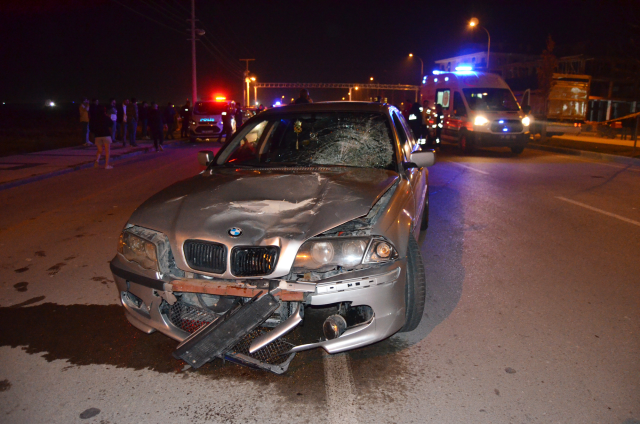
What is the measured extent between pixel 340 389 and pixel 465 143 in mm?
16774

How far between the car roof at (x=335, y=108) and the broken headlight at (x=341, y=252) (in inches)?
92.4

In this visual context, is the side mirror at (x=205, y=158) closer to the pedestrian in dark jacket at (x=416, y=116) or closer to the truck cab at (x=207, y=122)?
the pedestrian in dark jacket at (x=416, y=116)

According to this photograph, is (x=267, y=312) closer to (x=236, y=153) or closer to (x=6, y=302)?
(x=236, y=153)

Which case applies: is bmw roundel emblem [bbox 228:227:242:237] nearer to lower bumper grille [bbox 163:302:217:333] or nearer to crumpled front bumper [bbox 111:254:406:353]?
crumpled front bumper [bbox 111:254:406:353]

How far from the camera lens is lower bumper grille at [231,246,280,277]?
10.6 feet

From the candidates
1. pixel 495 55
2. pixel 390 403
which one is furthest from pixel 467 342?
pixel 495 55

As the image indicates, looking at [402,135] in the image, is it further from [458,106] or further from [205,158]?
[458,106]

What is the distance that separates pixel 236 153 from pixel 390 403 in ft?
10.0

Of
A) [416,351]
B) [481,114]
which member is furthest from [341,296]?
[481,114]

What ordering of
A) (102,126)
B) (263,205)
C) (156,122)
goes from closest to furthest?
(263,205), (102,126), (156,122)

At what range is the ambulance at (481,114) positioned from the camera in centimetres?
1806

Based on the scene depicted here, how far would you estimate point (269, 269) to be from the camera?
10.5 ft

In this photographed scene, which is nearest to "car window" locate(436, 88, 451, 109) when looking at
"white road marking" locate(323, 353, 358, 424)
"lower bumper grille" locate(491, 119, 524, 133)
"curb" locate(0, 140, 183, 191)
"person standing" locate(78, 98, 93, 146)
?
"lower bumper grille" locate(491, 119, 524, 133)

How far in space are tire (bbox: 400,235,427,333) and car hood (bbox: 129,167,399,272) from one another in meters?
0.54
